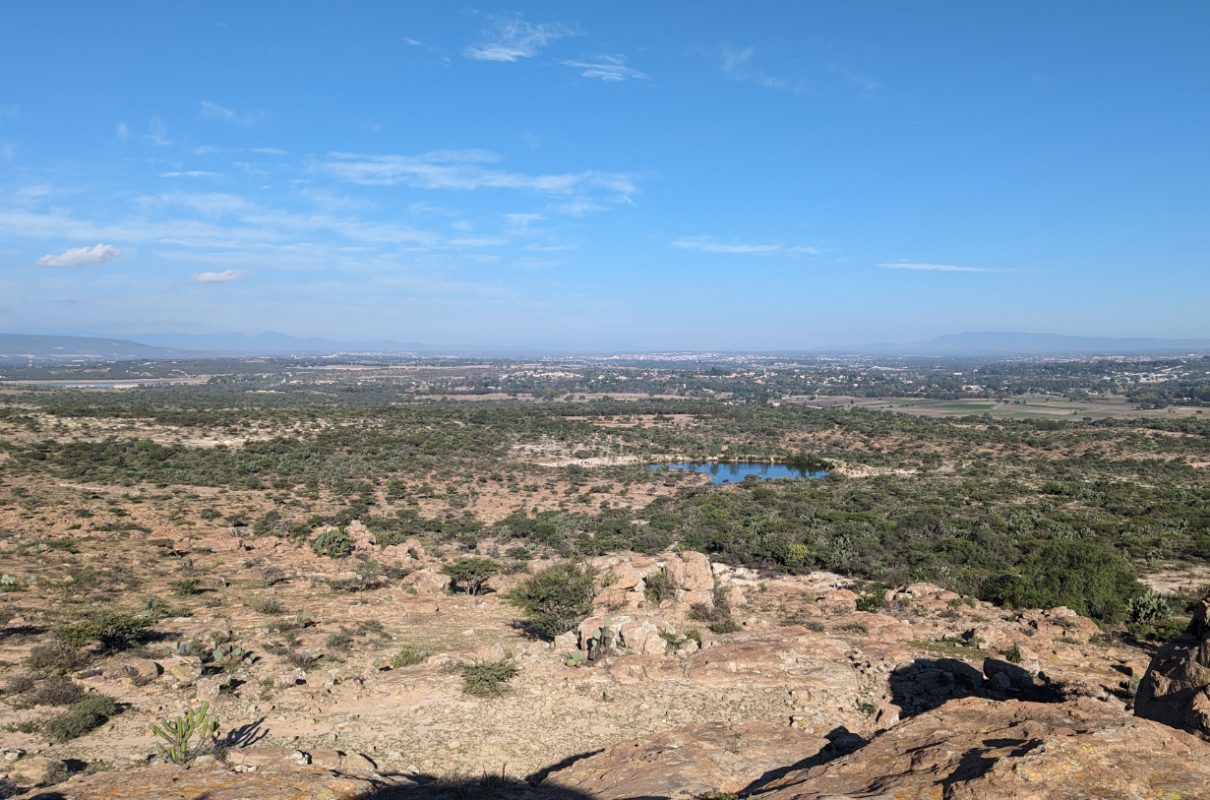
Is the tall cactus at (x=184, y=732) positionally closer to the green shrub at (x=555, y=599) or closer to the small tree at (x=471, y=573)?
the green shrub at (x=555, y=599)

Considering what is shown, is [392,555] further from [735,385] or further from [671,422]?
[735,385]

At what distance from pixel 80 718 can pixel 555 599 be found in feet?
31.0

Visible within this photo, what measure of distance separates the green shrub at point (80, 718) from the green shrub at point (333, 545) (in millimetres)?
10698

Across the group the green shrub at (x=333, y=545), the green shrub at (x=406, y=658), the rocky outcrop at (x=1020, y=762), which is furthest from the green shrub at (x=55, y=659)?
the rocky outcrop at (x=1020, y=762)

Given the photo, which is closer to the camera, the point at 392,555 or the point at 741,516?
the point at 392,555

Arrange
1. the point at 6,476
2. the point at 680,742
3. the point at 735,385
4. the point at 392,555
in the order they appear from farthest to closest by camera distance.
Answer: the point at 735,385 < the point at 6,476 < the point at 392,555 < the point at 680,742

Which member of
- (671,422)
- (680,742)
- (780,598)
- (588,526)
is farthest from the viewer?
(671,422)

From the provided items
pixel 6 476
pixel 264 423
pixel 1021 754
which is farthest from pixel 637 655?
pixel 264 423

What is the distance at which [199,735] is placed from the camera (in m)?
9.16

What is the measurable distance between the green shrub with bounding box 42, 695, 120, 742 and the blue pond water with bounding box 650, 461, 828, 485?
40917 mm

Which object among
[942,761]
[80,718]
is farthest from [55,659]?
[942,761]

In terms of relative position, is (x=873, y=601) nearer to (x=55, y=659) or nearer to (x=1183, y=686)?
(x=1183, y=686)

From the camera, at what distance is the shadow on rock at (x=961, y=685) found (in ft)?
34.3

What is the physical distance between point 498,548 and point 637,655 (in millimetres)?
12974
